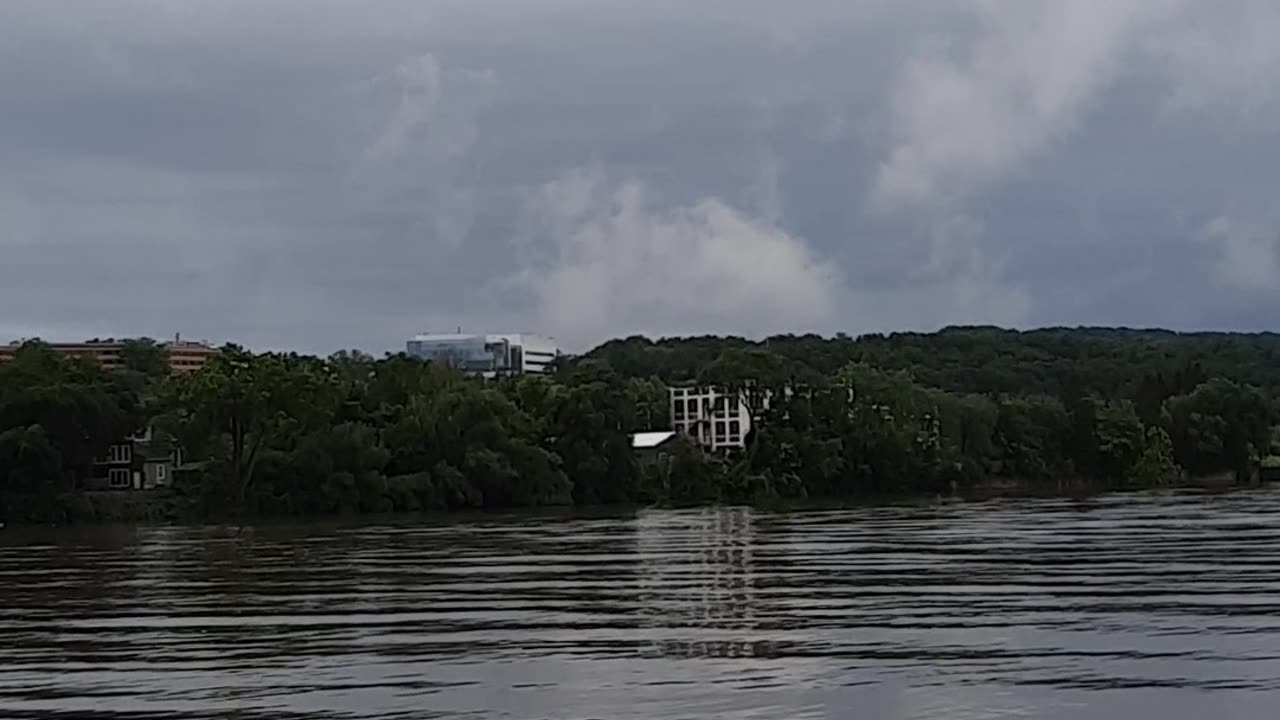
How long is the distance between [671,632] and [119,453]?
89.3 m

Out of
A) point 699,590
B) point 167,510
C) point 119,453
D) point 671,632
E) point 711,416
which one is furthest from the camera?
point 711,416

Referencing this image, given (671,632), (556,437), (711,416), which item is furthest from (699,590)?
(711,416)

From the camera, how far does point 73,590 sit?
3856 cm

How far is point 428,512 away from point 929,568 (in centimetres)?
6626

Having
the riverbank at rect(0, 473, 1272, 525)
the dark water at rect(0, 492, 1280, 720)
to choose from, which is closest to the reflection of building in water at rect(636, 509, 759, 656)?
the dark water at rect(0, 492, 1280, 720)

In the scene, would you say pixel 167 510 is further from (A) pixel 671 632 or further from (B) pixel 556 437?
(A) pixel 671 632

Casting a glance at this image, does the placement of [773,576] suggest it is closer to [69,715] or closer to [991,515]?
[69,715]

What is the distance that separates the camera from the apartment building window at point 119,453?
108 metres

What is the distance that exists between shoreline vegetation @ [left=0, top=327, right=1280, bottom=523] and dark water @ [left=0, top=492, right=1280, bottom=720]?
52.6 meters

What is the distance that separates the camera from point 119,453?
10981cm

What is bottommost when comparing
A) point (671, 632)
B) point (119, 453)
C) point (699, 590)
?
point (671, 632)

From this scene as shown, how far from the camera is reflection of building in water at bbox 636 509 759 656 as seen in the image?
24.9 meters

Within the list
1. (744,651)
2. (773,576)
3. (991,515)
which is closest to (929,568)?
(773,576)

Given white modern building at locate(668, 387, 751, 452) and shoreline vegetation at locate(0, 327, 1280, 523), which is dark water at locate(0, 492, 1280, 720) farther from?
white modern building at locate(668, 387, 751, 452)
